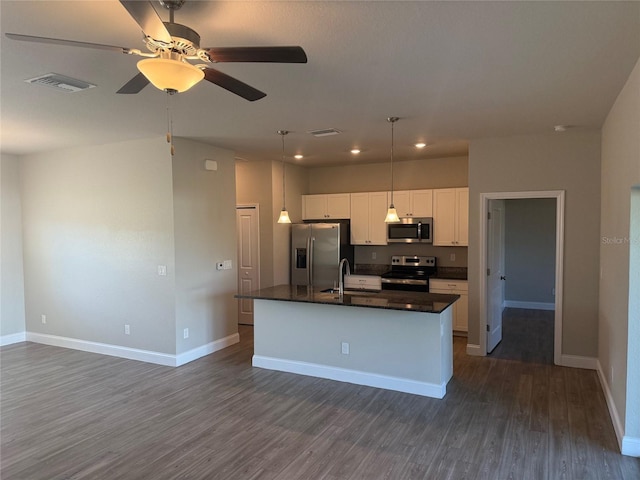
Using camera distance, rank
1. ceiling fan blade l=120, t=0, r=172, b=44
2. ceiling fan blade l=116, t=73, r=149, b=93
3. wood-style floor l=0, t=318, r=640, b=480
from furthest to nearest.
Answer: wood-style floor l=0, t=318, r=640, b=480, ceiling fan blade l=116, t=73, r=149, b=93, ceiling fan blade l=120, t=0, r=172, b=44

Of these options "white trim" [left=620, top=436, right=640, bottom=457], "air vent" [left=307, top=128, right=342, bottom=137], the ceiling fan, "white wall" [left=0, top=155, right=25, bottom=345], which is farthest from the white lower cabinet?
"white wall" [left=0, top=155, right=25, bottom=345]

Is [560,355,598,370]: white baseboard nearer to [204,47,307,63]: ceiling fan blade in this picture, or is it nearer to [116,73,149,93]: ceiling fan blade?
[204,47,307,63]: ceiling fan blade

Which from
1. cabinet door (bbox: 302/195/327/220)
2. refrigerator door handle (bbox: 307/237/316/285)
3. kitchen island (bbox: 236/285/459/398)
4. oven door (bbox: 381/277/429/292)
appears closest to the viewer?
kitchen island (bbox: 236/285/459/398)

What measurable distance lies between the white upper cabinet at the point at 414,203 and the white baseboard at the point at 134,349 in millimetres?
3222

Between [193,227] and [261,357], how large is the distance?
182 centimetres

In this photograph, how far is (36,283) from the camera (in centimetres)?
614

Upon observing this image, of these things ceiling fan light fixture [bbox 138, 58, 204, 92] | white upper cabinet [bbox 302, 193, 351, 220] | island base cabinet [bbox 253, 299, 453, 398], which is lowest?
island base cabinet [bbox 253, 299, 453, 398]

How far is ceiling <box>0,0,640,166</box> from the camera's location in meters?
2.06

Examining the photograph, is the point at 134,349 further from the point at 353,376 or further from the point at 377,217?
the point at 377,217

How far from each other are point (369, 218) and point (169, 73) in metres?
5.20

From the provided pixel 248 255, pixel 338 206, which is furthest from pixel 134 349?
pixel 338 206

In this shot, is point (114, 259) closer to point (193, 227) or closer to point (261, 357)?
point (193, 227)

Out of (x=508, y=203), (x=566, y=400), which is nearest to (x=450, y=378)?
(x=566, y=400)

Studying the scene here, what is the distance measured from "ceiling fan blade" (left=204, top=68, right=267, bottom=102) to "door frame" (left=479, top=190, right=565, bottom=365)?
367cm
